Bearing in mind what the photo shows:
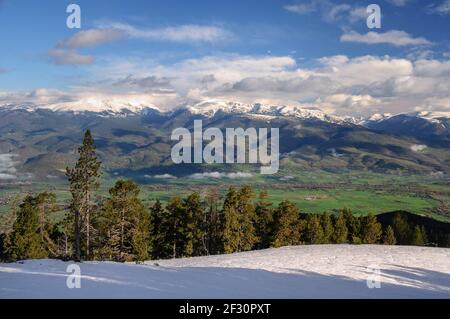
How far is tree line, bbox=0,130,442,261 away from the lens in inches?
1596

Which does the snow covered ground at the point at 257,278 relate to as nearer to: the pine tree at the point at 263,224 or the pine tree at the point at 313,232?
the pine tree at the point at 263,224

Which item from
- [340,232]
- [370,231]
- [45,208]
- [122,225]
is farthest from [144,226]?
[370,231]

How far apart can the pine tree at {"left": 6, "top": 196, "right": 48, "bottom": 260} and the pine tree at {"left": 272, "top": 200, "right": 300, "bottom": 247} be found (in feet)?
103

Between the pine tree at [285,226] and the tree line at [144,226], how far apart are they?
0.24ft

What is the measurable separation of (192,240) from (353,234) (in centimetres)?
3227

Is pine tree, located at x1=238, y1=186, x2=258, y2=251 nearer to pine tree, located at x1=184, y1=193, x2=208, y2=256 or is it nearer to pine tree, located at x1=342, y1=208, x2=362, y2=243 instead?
pine tree, located at x1=184, y1=193, x2=208, y2=256

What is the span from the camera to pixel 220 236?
5488 cm

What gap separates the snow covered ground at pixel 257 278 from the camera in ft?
63.6

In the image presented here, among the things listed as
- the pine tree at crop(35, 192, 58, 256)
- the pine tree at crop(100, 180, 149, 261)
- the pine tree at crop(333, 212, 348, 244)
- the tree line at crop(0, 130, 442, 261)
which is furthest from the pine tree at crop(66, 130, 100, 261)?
the pine tree at crop(333, 212, 348, 244)

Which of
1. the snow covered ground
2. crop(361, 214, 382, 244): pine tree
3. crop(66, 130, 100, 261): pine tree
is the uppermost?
crop(66, 130, 100, 261): pine tree
